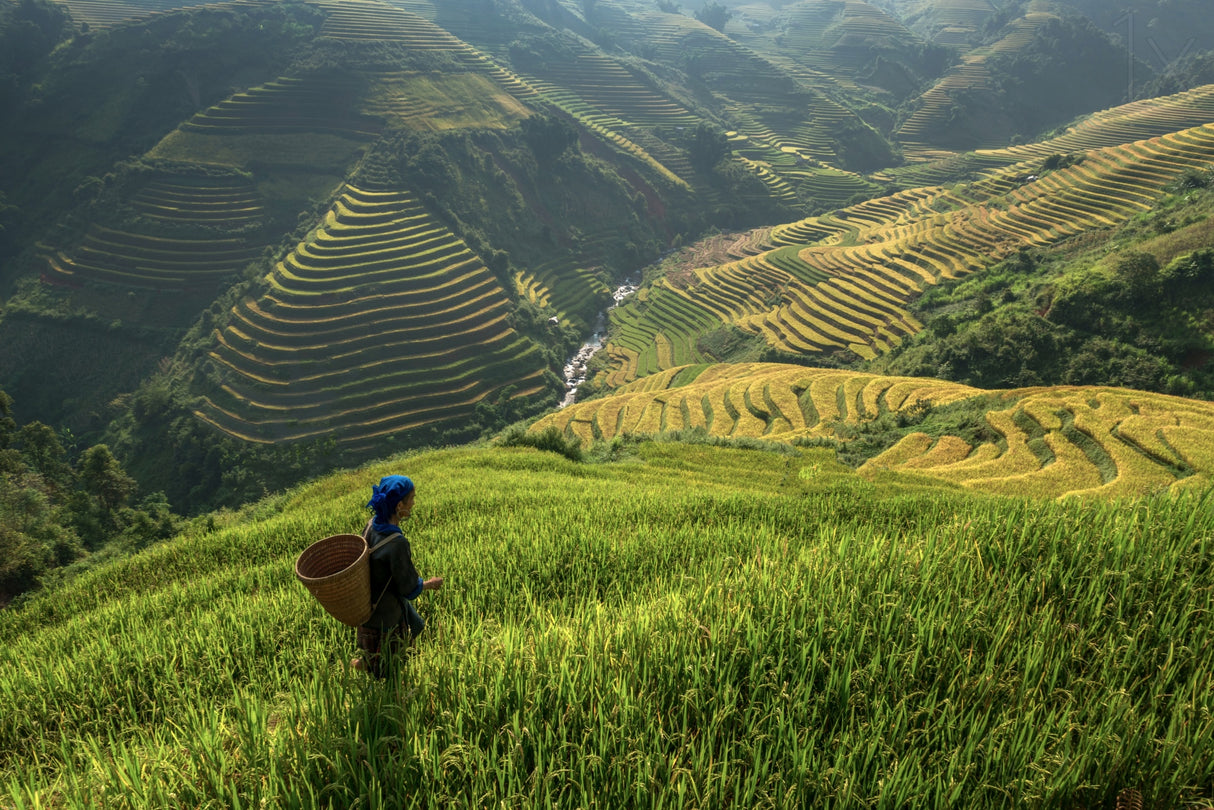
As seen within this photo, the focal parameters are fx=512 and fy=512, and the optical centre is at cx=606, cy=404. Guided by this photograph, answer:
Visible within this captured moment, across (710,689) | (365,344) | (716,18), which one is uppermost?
(716,18)

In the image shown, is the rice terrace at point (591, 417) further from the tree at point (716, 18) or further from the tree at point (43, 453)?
the tree at point (716, 18)

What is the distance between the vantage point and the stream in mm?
51875

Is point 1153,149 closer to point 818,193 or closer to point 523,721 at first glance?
point 818,193

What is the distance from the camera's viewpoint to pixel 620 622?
3.17 metres

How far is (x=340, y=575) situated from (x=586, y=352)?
56305 mm

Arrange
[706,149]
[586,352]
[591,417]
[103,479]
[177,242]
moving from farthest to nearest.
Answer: [706,149], [586,352], [177,242], [591,417], [103,479]

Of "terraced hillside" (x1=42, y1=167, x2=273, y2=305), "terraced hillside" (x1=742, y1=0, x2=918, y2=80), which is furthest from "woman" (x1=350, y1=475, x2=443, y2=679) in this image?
"terraced hillside" (x1=742, y1=0, x2=918, y2=80)

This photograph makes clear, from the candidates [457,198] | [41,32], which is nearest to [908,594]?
[457,198]

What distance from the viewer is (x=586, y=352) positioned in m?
58.5

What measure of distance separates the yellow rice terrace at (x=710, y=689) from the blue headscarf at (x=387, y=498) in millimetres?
833

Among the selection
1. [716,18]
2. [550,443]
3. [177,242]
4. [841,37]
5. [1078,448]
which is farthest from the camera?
[716,18]

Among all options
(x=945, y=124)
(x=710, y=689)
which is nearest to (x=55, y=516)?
(x=710, y=689)

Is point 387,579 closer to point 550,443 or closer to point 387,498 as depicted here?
point 387,498

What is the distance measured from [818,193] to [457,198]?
188 ft
